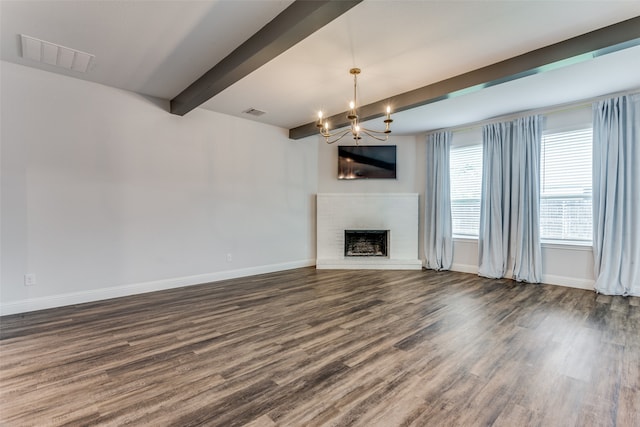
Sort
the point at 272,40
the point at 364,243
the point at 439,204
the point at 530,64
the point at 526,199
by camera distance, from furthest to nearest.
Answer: the point at 364,243
the point at 439,204
the point at 526,199
the point at 530,64
the point at 272,40

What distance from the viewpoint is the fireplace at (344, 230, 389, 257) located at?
249 inches

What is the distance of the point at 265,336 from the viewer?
2729 millimetres

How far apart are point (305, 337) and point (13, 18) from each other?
12.0 feet

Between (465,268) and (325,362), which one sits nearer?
(325,362)

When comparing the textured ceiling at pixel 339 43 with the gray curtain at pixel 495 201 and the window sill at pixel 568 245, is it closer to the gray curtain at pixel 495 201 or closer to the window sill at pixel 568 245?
the gray curtain at pixel 495 201

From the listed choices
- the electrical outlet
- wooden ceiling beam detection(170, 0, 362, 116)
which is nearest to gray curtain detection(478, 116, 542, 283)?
wooden ceiling beam detection(170, 0, 362, 116)

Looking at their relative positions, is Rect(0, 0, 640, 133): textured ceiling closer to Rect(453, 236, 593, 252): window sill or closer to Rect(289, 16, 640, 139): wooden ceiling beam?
Rect(289, 16, 640, 139): wooden ceiling beam

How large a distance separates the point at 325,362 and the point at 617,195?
459 centimetres

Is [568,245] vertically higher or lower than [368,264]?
higher

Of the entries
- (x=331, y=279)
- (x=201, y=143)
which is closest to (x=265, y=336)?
(x=331, y=279)

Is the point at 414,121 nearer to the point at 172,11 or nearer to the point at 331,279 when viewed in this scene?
the point at 331,279

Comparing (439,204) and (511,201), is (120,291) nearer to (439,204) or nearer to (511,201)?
(439,204)

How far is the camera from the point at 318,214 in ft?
20.5

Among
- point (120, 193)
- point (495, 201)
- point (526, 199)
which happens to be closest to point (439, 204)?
point (495, 201)
